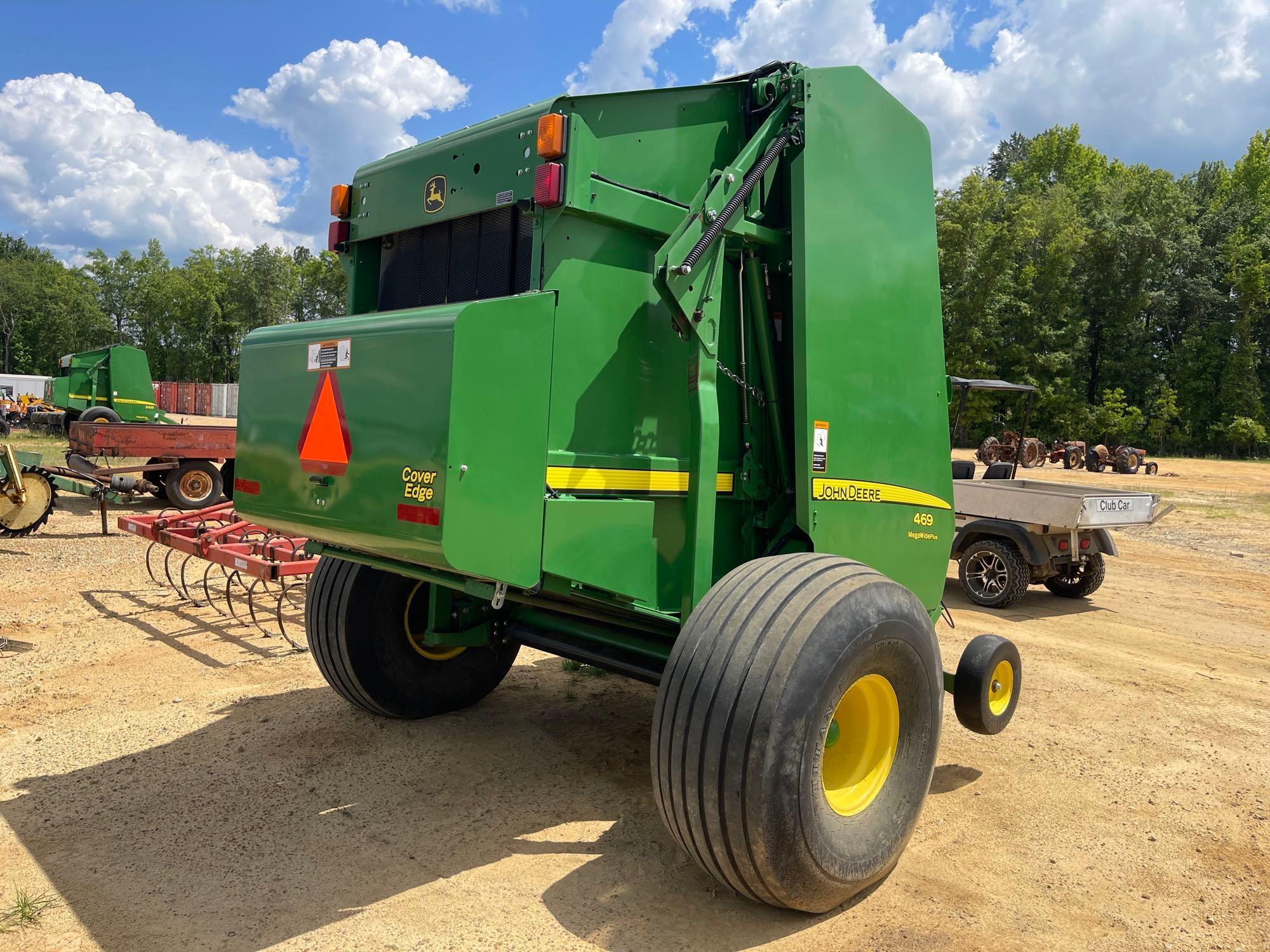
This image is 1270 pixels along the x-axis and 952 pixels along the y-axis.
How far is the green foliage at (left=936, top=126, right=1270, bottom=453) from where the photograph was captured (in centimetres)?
4509

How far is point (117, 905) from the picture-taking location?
3.10 meters

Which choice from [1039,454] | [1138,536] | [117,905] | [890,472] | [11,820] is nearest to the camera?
[117,905]

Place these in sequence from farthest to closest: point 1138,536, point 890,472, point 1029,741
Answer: point 1138,536, point 1029,741, point 890,472

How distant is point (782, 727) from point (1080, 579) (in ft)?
29.1

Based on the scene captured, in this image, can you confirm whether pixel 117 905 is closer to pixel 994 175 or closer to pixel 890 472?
pixel 890 472

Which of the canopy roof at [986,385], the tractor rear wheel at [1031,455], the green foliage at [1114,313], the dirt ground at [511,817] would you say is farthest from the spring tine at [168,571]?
the green foliage at [1114,313]

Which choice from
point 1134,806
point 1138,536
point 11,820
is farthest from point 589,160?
point 1138,536

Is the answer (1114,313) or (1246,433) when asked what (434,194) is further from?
(1114,313)

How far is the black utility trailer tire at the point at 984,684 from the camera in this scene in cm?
423

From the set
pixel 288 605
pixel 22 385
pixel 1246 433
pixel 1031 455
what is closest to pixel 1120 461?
pixel 1031 455

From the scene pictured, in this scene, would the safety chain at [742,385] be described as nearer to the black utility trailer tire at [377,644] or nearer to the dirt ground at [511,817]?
the dirt ground at [511,817]

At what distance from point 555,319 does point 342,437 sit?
0.87 m

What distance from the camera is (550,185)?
317cm

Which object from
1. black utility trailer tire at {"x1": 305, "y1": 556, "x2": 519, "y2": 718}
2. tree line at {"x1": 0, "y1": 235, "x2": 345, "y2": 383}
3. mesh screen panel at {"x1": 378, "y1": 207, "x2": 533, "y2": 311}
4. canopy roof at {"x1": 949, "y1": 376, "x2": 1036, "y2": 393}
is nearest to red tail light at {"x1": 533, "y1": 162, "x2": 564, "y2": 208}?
mesh screen panel at {"x1": 378, "y1": 207, "x2": 533, "y2": 311}
